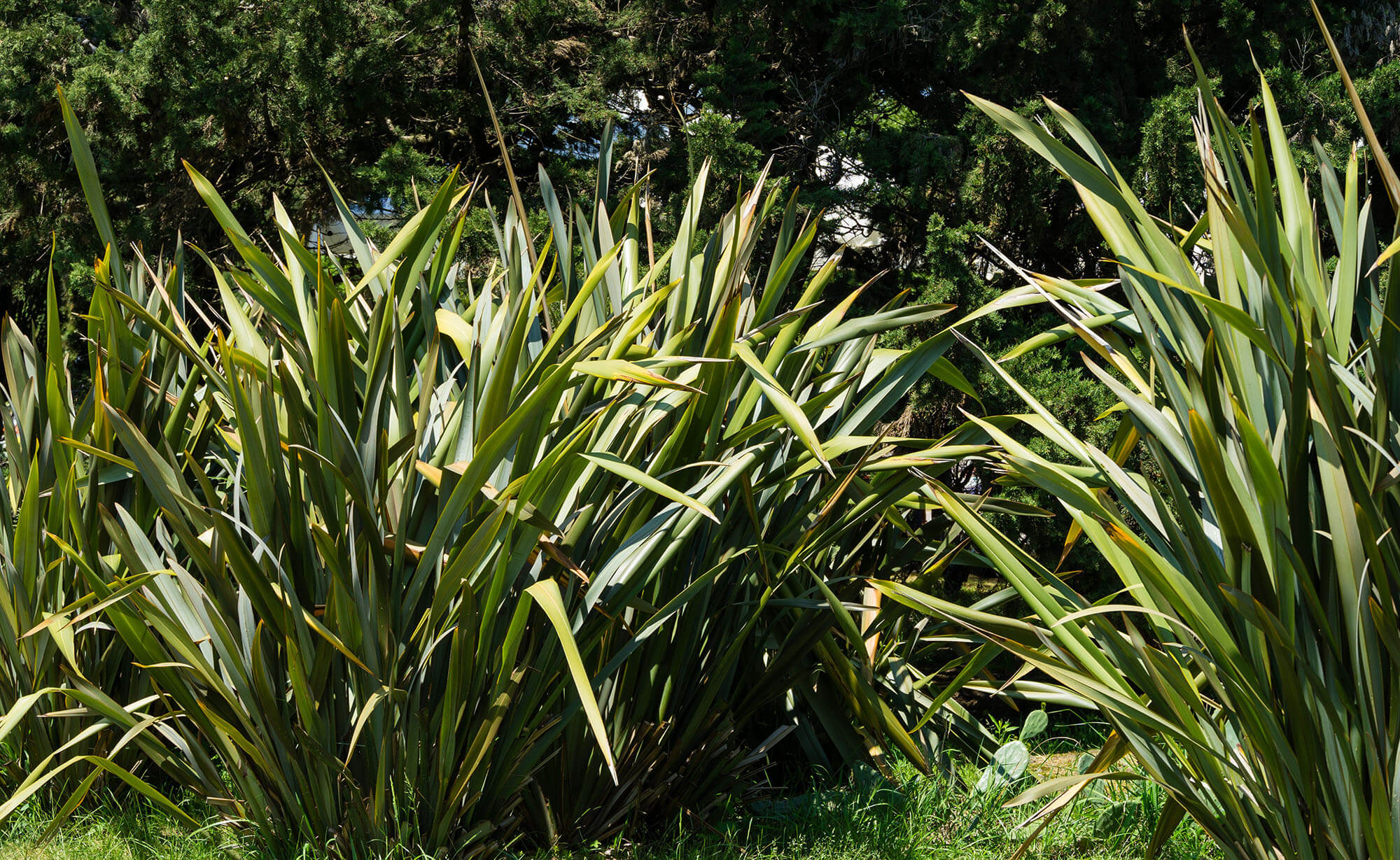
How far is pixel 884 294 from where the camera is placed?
5762 mm

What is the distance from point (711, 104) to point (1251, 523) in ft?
14.8

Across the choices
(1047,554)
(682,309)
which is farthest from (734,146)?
(682,309)

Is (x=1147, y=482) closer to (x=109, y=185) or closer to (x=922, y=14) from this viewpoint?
(x=922, y=14)

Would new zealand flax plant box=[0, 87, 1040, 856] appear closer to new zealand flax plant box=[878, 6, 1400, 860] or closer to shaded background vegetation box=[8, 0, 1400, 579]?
new zealand flax plant box=[878, 6, 1400, 860]

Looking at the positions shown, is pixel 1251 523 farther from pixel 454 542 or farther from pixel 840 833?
pixel 454 542

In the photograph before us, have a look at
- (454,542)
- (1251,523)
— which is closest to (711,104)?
(454,542)

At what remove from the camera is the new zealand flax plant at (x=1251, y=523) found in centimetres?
135

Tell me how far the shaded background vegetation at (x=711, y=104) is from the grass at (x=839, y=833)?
8.44 feet

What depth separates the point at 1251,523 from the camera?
143cm

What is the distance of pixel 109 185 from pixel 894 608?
5848 millimetres

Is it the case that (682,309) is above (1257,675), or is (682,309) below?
above

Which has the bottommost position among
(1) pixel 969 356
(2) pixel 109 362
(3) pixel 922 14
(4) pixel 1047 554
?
(4) pixel 1047 554

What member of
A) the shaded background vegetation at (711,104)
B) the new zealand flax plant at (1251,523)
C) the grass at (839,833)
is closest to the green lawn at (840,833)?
the grass at (839,833)

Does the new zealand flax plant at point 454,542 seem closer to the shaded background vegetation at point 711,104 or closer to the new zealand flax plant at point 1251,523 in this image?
the new zealand flax plant at point 1251,523
